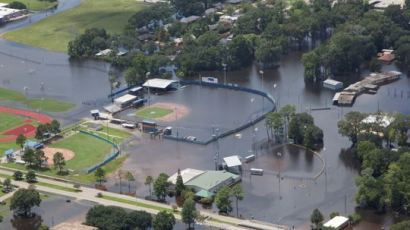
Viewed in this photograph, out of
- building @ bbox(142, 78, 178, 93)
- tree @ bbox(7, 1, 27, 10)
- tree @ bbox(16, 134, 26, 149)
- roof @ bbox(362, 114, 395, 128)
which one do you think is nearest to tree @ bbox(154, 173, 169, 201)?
tree @ bbox(16, 134, 26, 149)

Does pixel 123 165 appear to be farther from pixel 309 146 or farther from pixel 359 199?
pixel 359 199

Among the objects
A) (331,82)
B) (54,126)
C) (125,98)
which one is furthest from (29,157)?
(331,82)

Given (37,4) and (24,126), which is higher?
(37,4)

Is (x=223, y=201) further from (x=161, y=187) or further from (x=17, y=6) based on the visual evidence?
(x=17, y=6)

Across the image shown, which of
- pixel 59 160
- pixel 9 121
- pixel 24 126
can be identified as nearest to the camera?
pixel 59 160

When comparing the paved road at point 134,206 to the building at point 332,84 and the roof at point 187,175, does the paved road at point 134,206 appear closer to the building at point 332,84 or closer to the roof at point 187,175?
the roof at point 187,175

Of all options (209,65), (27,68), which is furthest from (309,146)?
(27,68)

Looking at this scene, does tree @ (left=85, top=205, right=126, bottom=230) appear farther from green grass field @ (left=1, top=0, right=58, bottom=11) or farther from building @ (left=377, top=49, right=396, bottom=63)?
green grass field @ (left=1, top=0, right=58, bottom=11)
